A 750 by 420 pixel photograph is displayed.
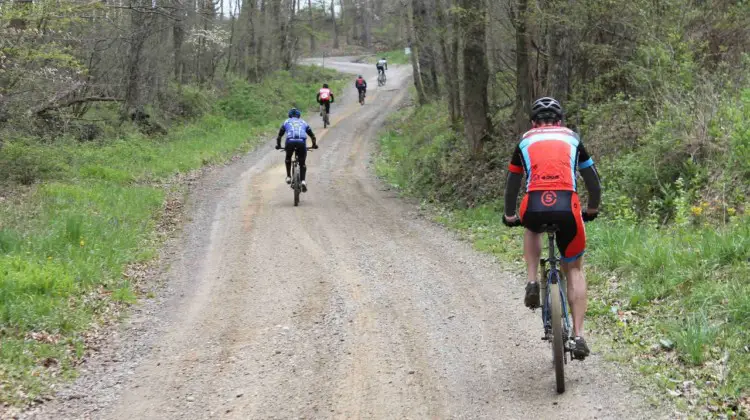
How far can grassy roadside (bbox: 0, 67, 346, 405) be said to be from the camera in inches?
270

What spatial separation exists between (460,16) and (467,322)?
9.04 metres

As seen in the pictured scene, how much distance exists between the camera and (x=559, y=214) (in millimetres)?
5031

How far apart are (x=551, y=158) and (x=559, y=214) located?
0.42m

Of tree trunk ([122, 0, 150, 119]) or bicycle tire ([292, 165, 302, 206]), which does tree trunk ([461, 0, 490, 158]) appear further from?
tree trunk ([122, 0, 150, 119])

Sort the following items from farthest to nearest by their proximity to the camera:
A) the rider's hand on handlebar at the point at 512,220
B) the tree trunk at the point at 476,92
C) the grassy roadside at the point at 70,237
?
the tree trunk at the point at 476,92 < the grassy roadside at the point at 70,237 < the rider's hand on handlebar at the point at 512,220

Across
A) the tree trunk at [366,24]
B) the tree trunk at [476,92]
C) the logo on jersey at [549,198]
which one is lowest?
the logo on jersey at [549,198]

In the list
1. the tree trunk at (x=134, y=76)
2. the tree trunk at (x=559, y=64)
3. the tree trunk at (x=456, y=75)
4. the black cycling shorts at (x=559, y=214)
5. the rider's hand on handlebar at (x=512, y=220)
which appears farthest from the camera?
the tree trunk at (x=134, y=76)

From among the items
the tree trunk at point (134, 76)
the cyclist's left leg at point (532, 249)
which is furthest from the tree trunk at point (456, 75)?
the cyclist's left leg at point (532, 249)

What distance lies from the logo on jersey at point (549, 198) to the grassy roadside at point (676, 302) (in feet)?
5.45

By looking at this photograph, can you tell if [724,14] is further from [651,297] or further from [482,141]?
[651,297]

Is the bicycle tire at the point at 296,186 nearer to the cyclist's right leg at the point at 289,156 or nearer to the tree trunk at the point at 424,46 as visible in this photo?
the cyclist's right leg at the point at 289,156

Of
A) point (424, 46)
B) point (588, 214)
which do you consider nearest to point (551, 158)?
point (588, 214)

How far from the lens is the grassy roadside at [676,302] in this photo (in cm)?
524

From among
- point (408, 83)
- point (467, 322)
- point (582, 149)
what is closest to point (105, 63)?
point (467, 322)
